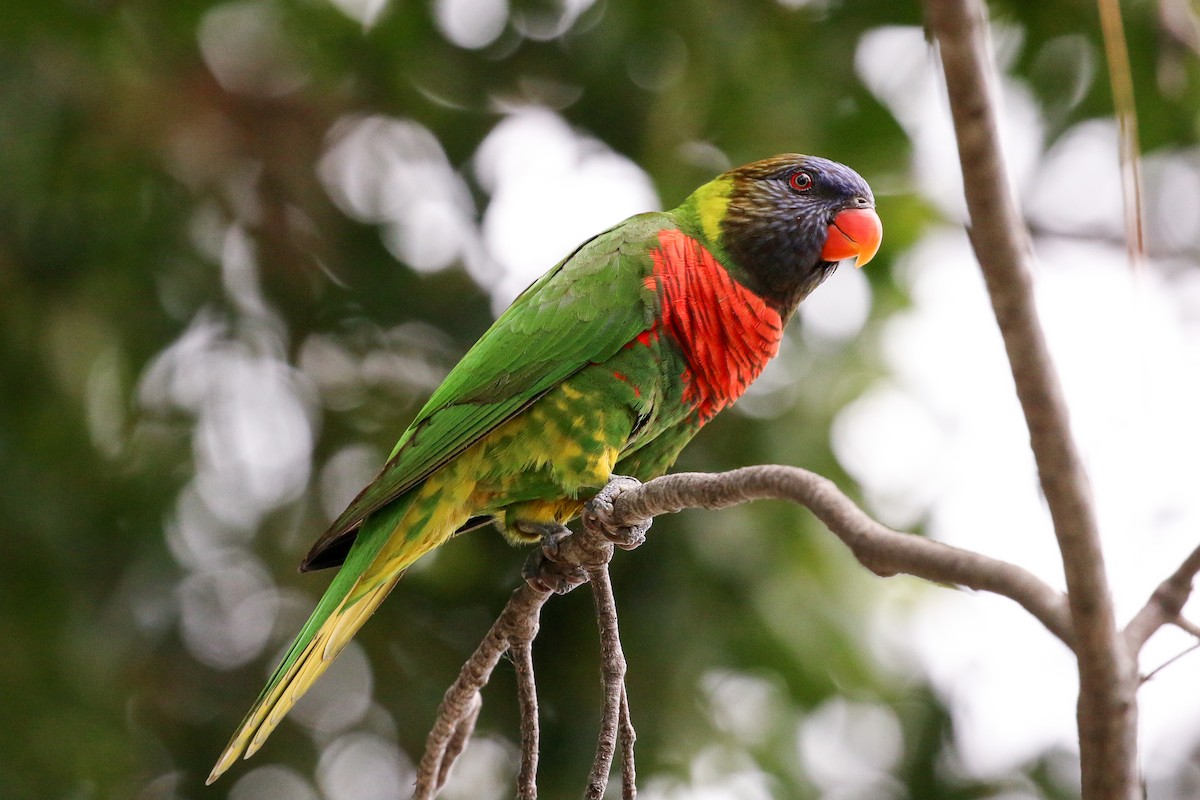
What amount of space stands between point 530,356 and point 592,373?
0.18m

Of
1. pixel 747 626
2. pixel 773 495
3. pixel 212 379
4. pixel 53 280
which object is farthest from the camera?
pixel 212 379

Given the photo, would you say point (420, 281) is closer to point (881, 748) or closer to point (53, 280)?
point (53, 280)

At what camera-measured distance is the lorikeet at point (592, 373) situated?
2.42 meters

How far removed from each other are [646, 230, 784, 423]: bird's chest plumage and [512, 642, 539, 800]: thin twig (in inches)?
31.4

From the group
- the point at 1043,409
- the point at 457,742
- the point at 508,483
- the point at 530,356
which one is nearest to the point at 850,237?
the point at 530,356

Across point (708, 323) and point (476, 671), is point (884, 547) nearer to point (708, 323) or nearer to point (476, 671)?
point (476, 671)

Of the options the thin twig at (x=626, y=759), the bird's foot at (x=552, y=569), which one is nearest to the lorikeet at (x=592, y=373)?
the bird's foot at (x=552, y=569)

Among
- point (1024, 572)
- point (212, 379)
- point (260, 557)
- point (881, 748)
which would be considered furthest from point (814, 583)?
point (1024, 572)

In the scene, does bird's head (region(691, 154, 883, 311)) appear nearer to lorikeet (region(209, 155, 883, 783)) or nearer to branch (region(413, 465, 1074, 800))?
lorikeet (region(209, 155, 883, 783))

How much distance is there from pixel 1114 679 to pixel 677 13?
357 centimetres

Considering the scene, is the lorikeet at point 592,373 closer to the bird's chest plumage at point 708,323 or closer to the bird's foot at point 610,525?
the bird's chest plumage at point 708,323

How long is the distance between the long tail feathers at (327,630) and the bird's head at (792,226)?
3.53ft

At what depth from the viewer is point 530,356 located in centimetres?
253

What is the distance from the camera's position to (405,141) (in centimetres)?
436
